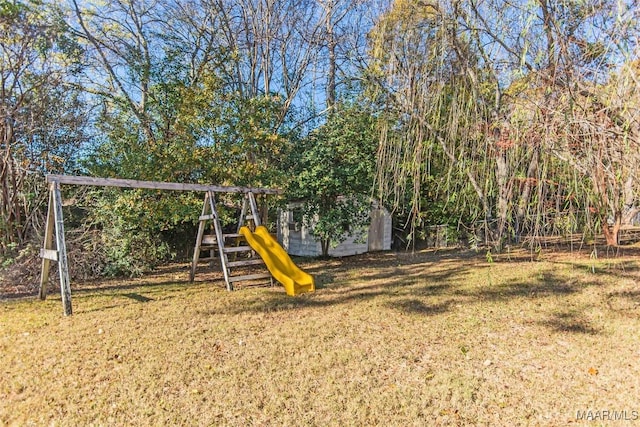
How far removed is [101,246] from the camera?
689cm

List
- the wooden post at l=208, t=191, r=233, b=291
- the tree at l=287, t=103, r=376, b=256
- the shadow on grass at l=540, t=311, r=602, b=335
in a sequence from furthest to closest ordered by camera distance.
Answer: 1. the tree at l=287, t=103, r=376, b=256
2. the wooden post at l=208, t=191, r=233, b=291
3. the shadow on grass at l=540, t=311, r=602, b=335

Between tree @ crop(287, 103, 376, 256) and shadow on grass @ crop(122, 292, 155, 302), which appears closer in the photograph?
shadow on grass @ crop(122, 292, 155, 302)

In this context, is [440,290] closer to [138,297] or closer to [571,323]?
[571,323]

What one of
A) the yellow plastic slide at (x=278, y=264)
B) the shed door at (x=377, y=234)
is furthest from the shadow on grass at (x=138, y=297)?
the shed door at (x=377, y=234)

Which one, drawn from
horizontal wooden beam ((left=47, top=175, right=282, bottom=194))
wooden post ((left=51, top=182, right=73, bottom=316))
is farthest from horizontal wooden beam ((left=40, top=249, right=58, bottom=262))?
horizontal wooden beam ((left=47, top=175, right=282, bottom=194))

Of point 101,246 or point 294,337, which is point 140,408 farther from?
point 101,246

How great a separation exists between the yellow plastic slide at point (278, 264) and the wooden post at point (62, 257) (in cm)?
237

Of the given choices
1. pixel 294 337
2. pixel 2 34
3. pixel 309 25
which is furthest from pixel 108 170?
pixel 309 25

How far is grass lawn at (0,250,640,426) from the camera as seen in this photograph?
7.71ft
